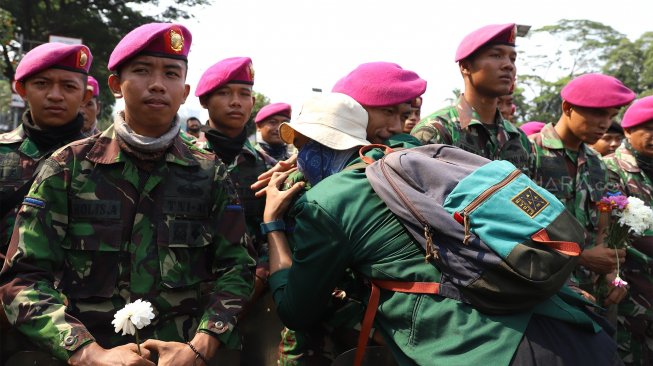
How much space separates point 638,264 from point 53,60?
484cm

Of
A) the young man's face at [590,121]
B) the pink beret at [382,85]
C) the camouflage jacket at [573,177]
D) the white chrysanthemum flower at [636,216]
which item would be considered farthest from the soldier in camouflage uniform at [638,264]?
the pink beret at [382,85]

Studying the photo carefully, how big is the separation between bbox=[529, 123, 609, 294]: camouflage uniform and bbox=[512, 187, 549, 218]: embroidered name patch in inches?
108

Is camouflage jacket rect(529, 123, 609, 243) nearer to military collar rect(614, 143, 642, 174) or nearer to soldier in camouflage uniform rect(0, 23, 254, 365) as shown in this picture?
military collar rect(614, 143, 642, 174)

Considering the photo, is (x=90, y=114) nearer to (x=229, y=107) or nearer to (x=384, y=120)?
(x=229, y=107)

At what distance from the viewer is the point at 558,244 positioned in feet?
5.89

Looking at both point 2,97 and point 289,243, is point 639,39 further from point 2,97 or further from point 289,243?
point 2,97

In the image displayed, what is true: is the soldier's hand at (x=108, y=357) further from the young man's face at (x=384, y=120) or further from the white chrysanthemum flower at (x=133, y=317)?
the young man's face at (x=384, y=120)

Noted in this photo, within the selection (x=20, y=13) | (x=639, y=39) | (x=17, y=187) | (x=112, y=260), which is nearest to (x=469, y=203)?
(x=112, y=260)

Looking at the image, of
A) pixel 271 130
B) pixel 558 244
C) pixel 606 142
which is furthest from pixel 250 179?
pixel 606 142

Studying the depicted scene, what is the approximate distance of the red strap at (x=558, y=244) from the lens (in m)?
1.78

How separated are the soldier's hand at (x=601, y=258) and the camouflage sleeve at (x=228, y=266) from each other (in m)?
2.78

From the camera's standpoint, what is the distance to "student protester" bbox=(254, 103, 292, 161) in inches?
299

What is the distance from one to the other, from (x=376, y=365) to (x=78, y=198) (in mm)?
1366

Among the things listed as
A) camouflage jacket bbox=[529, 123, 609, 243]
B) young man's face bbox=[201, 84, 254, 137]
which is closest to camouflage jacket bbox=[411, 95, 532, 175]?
camouflage jacket bbox=[529, 123, 609, 243]
